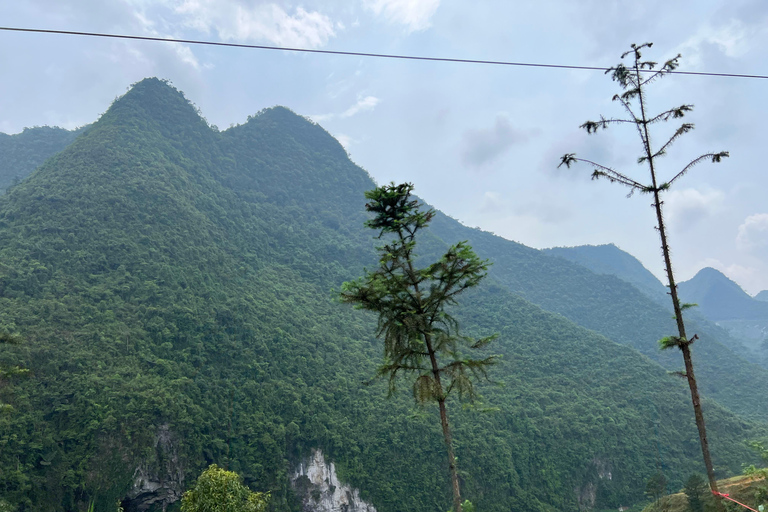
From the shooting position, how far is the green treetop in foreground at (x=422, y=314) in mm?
8523

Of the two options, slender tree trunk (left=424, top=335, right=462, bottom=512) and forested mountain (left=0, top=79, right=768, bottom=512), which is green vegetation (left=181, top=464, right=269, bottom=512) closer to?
forested mountain (left=0, top=79, right=768, bottom=512)

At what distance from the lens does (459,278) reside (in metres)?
8.80

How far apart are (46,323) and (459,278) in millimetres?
39725

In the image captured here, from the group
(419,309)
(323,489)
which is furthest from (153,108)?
(419,309)

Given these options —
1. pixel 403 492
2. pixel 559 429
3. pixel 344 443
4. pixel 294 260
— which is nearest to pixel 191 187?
pixel 294 260

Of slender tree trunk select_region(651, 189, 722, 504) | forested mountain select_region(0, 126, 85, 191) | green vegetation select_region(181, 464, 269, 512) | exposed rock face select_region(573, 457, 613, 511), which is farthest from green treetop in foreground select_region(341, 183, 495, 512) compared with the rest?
forested mountain select_region(0, 126, 85, 191)

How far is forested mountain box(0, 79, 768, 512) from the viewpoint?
3102cm

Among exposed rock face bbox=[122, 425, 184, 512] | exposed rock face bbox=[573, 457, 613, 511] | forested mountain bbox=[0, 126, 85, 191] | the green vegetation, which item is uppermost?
forested mountain bbox=[0, 126, 85, 191]

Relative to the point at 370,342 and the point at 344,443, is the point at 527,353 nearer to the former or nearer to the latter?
the point at 370,342

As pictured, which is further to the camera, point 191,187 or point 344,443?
point 191,187

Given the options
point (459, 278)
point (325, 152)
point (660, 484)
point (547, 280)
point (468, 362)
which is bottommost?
point (660, 484)

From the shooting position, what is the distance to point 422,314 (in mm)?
8852

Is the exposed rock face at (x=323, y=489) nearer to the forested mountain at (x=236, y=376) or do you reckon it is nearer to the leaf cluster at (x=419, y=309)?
the forested mountain at (x=236, y=376)

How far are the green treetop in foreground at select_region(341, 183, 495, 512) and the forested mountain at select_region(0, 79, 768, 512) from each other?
105 centimetres
